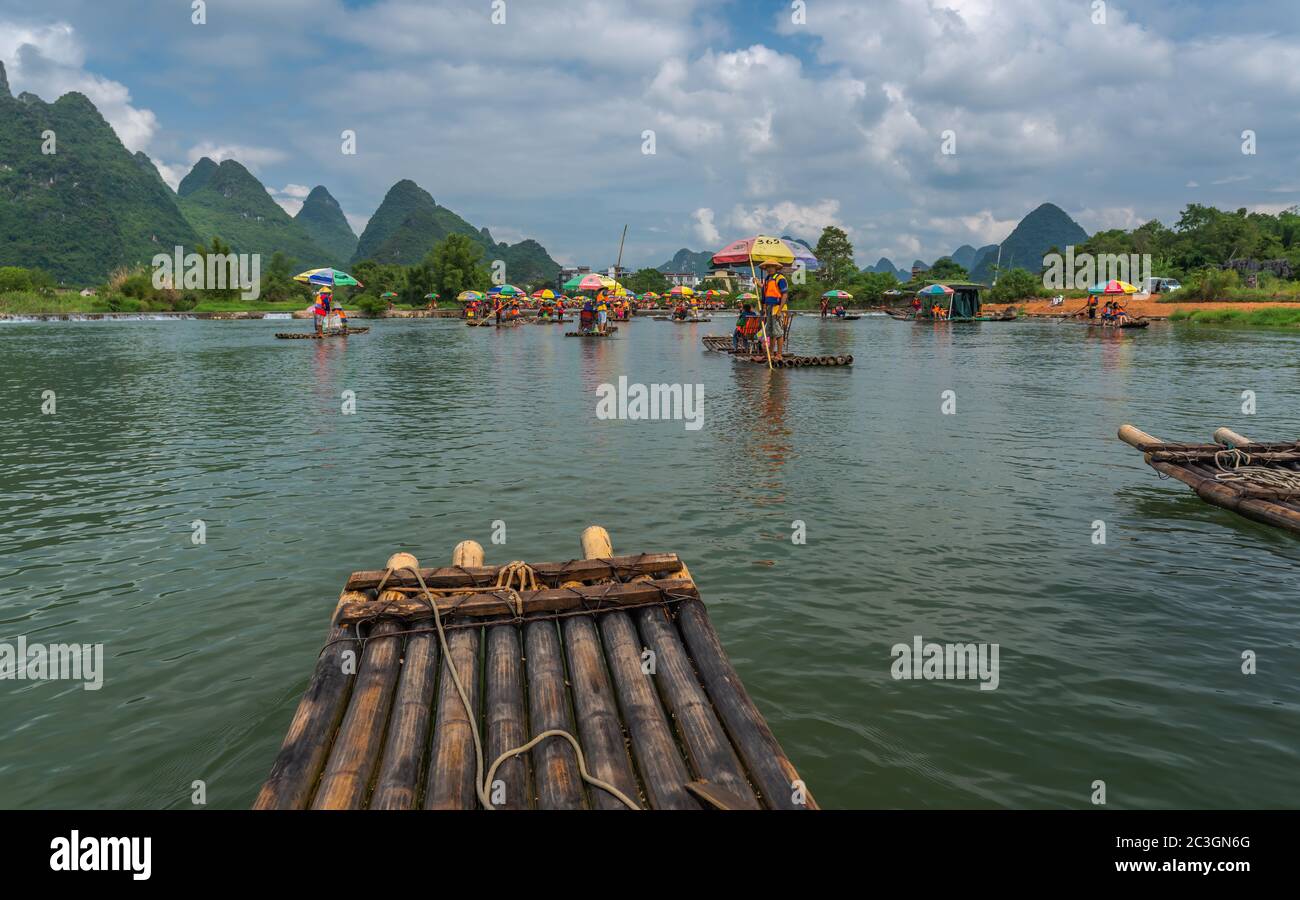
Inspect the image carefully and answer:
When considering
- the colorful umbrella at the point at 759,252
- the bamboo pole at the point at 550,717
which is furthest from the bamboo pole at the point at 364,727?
the colorful umbrella at the point at 759,252

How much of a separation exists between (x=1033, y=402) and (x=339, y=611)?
859 inches

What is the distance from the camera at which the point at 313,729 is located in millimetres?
4477

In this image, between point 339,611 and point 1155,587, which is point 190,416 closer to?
point 339,611

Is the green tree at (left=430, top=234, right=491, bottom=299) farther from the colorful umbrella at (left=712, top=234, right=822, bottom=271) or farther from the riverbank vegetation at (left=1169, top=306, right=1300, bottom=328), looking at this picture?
the riverbank vegetation at (left=1169, top=306, right=1300, bottom=328)

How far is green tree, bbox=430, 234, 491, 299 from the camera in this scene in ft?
362

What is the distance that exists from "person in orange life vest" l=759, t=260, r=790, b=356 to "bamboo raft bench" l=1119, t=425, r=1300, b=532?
19.2 m

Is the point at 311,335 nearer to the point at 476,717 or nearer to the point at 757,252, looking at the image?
the point at 757,252

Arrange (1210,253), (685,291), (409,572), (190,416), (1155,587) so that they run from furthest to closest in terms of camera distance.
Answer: (685,291) → (1210,253) → (190,416) → (1155,587) → (409,572)

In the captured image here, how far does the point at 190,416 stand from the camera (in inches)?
757

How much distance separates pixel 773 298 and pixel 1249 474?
21918 millimetres

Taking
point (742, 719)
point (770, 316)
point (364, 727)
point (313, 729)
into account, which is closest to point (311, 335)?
point (770, 316)

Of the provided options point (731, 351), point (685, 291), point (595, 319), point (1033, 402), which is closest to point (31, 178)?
point (685, 291)

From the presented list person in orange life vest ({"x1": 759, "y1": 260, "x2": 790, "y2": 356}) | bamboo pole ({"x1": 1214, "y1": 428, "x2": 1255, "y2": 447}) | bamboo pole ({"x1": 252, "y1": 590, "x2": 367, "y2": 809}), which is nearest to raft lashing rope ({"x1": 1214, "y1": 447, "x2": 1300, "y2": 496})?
bamboo pole ({"x1": 1214, "y1": 428, "x2": 1255, "y2": 447})
